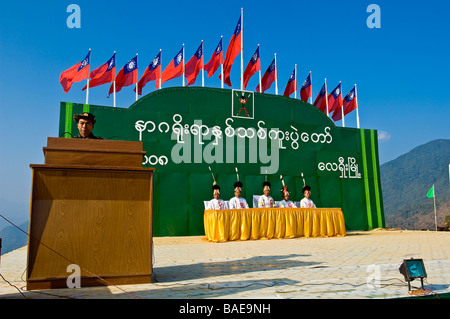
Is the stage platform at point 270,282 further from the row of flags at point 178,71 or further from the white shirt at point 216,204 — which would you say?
the row of flags at point 178,71

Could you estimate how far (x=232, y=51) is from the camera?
12.0 meters

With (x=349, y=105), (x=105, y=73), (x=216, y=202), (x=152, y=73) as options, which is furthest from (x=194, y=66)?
(x=349, y=105)

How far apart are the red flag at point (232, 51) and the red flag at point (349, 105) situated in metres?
4.78

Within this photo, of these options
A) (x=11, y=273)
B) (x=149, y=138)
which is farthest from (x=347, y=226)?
(x=11, y=273)

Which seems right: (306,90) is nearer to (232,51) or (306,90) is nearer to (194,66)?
(232,51)

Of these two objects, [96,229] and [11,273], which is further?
[11,273]

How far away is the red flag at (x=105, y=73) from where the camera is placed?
10820mm

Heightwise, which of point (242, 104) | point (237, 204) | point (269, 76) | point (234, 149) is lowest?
point (237, 204)

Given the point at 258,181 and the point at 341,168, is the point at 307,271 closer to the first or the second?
the point at 258,181

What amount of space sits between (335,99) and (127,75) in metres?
7.95

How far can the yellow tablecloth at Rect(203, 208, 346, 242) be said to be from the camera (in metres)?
8.39

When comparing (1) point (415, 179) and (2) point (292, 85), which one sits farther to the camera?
(1) point (415, 179)
